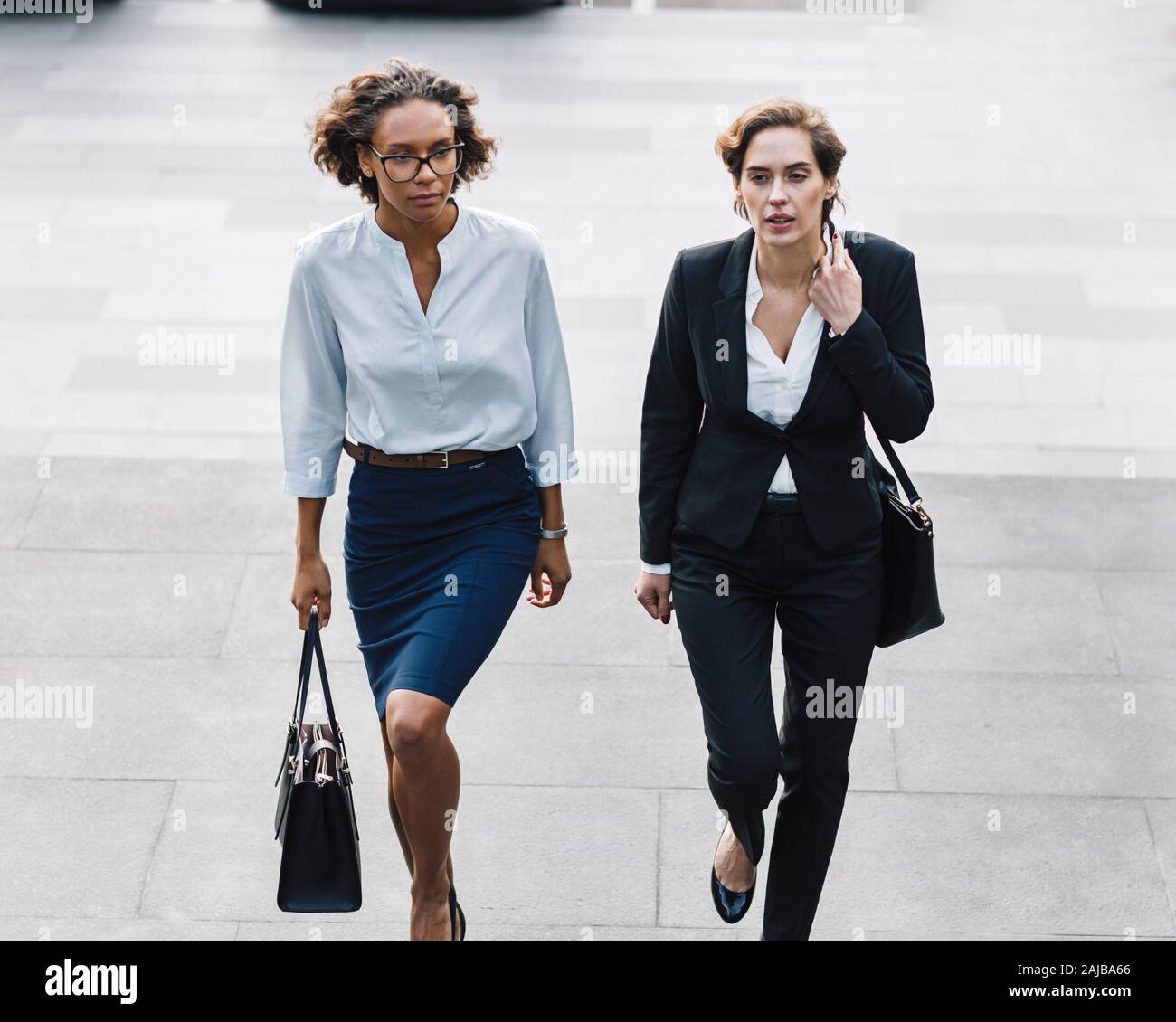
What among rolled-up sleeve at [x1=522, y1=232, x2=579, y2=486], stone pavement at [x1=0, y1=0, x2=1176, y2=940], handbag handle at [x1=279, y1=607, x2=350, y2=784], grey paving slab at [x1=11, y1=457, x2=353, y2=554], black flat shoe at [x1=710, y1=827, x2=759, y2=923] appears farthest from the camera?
grey paving slab at [x1=11, y1=457, x2=353, y2=554]

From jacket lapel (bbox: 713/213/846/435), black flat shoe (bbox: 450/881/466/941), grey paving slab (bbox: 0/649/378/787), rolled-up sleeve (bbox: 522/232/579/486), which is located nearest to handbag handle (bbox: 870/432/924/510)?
jacket lapel (bbox: 713/213/846/435)

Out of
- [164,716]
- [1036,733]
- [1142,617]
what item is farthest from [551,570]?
[1142,617]

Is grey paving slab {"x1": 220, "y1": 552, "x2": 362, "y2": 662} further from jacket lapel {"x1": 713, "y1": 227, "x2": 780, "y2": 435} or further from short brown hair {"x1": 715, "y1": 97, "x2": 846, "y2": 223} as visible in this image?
short brown hair {"x1": 715, "y1": 97, "x2": 846, "y2": 223}

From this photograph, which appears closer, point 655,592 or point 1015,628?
point 655,592

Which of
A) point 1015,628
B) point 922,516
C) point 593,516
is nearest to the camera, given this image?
point 922,516

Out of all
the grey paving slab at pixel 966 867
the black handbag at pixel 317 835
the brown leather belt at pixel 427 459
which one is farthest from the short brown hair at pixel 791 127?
the grey paving slab at pixel 966 867

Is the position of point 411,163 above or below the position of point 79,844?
above

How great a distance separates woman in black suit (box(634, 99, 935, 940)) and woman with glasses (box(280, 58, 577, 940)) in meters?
0.35

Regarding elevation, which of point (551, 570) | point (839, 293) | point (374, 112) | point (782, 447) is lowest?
point (551, 570)

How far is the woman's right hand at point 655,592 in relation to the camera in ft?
14.0

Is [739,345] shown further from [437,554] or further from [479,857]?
[479,857]

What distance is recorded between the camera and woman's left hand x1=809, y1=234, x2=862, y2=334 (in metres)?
3.80

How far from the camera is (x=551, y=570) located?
4359 millimetres

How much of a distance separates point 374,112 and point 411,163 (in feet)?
0.51
